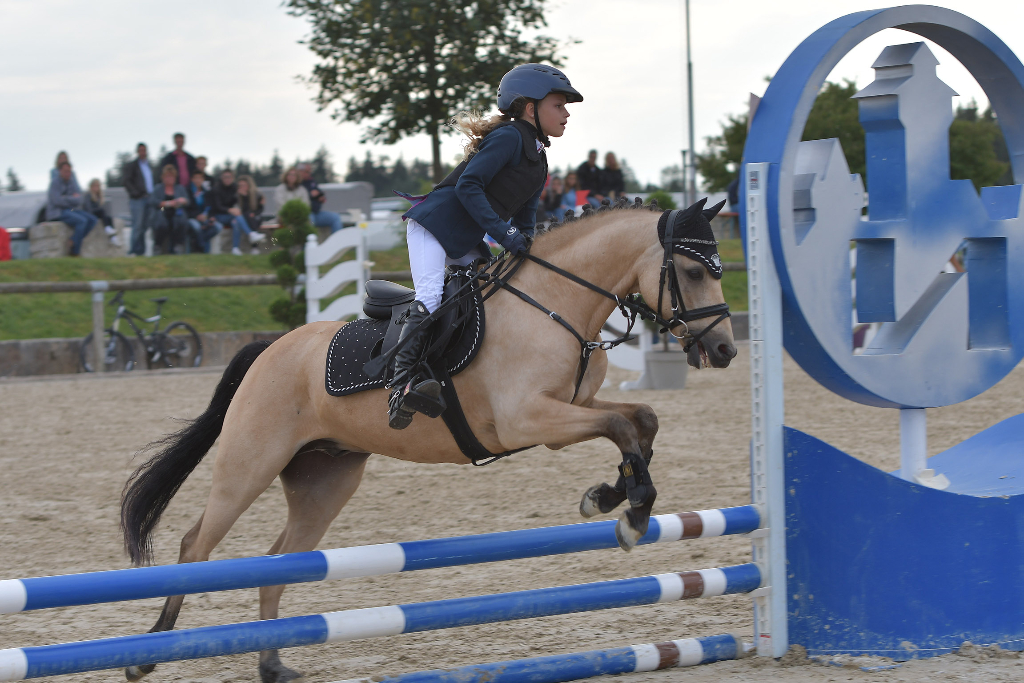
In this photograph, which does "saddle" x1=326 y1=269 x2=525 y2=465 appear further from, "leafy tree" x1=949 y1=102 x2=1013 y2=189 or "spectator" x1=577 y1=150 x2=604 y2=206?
"leafy tree" x1=949 y1=102 x2=1013 y2=189

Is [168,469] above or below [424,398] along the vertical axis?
below

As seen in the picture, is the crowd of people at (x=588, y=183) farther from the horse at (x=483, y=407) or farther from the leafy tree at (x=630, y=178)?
the leafy tree at (x=630, y=178)

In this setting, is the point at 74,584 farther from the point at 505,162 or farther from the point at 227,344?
the point at 227,344

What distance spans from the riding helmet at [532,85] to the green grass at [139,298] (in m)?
10.4

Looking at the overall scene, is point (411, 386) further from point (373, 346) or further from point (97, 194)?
point (97, 194)

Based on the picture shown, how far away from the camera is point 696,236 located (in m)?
3.03

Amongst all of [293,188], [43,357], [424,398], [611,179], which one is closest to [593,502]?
[424,398]

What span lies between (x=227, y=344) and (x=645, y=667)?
1026 cm

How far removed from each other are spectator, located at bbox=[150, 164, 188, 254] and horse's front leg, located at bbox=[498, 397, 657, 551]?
1063cm

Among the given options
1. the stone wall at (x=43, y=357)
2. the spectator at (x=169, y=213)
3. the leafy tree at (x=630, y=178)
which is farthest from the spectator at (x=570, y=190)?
the leafy tree at (x=630, y=178)

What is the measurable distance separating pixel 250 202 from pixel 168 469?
10.8 meters

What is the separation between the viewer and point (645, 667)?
9.82 ft

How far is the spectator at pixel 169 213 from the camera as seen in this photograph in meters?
12.6

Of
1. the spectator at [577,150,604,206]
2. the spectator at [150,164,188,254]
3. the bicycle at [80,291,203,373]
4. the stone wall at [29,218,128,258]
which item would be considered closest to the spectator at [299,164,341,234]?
the spectator at [150,164,188,254]
